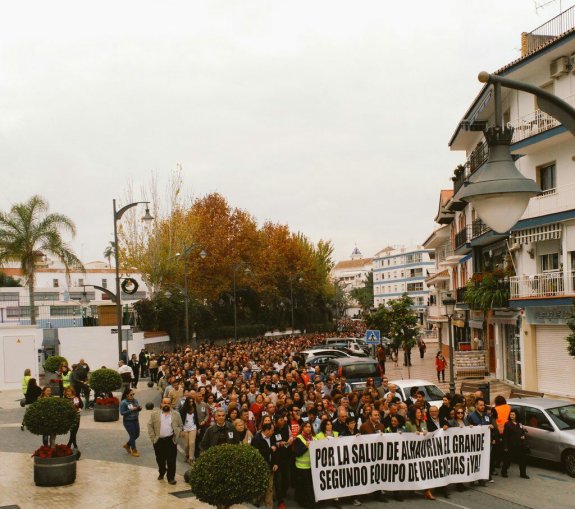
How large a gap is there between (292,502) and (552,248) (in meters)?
18.8

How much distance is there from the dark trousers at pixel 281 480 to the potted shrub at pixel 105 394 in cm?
1023

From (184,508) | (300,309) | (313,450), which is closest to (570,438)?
(313,450)

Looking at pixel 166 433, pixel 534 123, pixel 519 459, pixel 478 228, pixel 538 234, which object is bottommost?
pixel 519 459

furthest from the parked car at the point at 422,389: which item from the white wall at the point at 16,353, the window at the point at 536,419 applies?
the white wall at the point at 16,353

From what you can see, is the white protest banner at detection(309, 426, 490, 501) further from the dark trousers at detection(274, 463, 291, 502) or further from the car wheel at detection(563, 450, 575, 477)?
the car wheel at detection(563, 450, 575, 477)

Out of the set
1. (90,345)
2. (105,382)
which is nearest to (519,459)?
(105,382)

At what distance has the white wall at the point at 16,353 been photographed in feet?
99.9

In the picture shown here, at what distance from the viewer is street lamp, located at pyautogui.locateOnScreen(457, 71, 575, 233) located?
4.81 m

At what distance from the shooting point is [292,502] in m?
12.5

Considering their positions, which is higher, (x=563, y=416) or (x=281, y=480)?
(x=563, y=416)

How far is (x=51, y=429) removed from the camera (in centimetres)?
1316

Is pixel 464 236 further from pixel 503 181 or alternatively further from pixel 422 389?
pixel 503 181

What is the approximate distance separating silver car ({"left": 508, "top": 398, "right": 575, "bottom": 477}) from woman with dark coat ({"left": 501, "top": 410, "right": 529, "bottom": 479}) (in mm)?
581

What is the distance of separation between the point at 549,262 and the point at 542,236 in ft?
4.93
